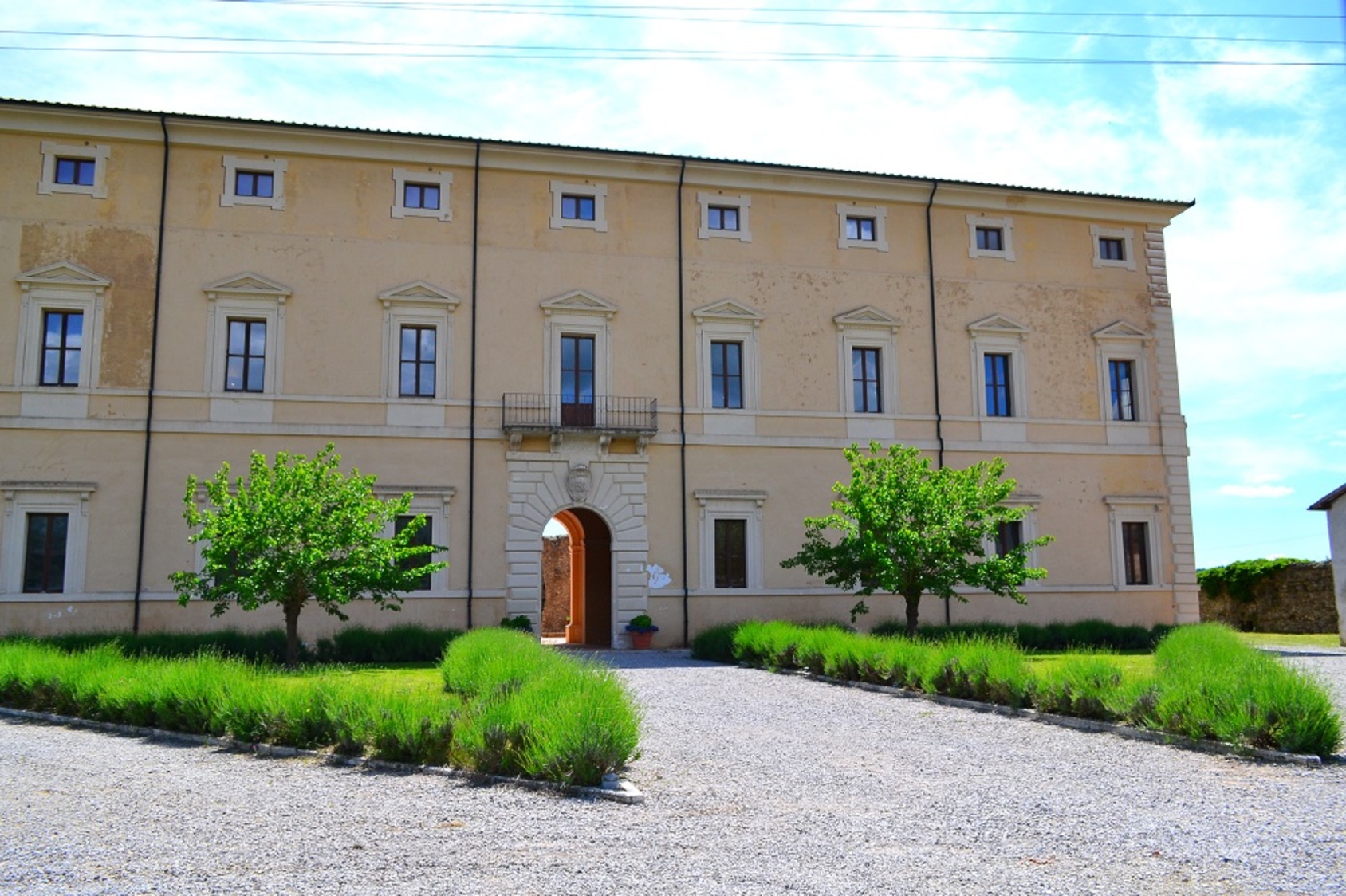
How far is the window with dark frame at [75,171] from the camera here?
73.5ft

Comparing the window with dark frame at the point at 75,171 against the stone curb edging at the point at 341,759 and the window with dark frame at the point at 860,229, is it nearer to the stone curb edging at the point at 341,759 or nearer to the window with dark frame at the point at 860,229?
the stone curb edging at the point at 341,759

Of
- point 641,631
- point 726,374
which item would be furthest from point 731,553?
point 726,374

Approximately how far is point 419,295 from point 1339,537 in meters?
22.7

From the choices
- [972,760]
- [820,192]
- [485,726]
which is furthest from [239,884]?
[820,192]

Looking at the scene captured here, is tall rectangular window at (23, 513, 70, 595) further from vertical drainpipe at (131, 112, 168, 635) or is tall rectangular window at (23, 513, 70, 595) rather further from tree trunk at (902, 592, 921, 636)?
tree trunk at (902, 592, 921, 636)

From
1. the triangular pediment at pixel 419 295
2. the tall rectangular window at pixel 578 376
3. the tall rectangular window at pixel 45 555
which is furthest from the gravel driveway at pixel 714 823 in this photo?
the triangular pediment at pixel 419 295

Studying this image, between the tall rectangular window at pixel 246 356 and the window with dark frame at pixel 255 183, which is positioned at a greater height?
the window with dark frame at pixel 255 183

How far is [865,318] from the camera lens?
Answer: 1016 inches

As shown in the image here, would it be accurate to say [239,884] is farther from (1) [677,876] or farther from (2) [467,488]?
(2) [467,488]

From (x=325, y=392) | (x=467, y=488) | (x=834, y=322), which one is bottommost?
(x=467, y=488)

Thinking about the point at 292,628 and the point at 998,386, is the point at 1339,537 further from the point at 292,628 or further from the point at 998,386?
the point at 292,628

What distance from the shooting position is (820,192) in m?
26.1

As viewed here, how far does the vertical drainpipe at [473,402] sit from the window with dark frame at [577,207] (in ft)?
6.31

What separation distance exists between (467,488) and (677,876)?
1802 centimetres
